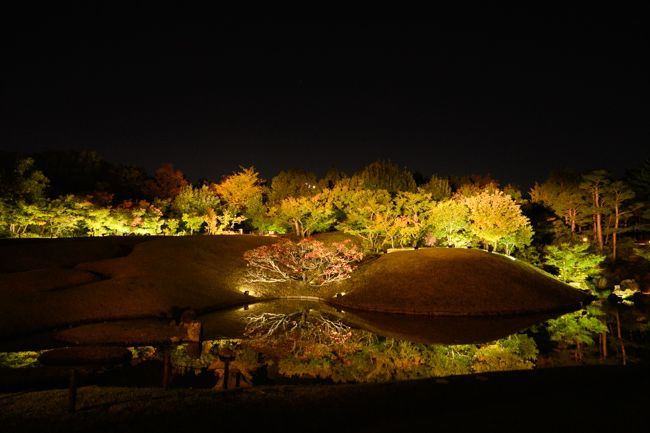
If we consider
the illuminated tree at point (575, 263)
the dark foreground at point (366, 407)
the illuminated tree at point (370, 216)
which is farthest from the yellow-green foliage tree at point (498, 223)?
the dark foreground at point (366, 407)

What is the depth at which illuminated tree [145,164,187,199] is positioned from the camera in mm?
78438

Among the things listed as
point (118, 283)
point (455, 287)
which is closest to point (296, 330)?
point (118, 283)

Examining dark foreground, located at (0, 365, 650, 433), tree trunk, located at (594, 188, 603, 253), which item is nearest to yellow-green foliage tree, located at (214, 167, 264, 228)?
tree trunk, located at (594, 188, 603, 253)

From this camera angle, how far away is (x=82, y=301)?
2909 cm

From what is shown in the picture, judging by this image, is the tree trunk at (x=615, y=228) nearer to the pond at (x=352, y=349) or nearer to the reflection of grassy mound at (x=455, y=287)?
the reflection of grassy mound at (x=455, y=287)

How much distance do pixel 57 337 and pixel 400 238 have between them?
3702 centimetres

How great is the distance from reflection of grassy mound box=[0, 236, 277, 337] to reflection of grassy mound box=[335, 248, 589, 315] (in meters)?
11.6

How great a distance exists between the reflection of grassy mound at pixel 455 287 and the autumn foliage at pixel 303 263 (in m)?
1.90

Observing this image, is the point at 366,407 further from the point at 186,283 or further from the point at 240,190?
the point at 240,190

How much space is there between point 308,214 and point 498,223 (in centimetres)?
2792

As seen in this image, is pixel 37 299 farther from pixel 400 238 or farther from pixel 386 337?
pixel 400 238

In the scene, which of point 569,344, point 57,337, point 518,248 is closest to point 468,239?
point 518,248

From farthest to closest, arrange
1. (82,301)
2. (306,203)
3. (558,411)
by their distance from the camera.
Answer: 1. (306,203)
2. (82,301)
3. (558,411)

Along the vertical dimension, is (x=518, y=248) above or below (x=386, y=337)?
above
